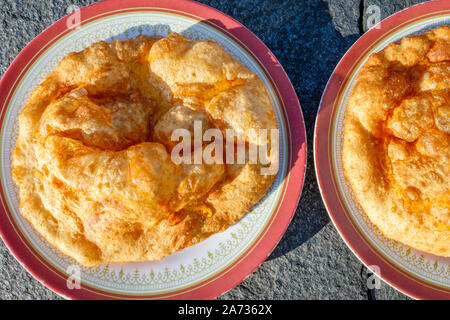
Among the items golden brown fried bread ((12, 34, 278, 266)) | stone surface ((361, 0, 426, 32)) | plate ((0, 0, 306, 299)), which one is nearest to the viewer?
golden brown fried bread ((12, 34, 278, 266))

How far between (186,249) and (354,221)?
1431 mm

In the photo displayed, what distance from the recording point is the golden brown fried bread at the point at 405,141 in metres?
2.52

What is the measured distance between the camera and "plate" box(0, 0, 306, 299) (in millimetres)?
2770

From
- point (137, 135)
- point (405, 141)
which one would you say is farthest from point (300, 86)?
point (137, 135)

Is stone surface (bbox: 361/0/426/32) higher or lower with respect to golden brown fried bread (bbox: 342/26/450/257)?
higher

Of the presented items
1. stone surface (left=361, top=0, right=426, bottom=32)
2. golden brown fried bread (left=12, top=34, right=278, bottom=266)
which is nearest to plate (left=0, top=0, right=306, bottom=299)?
golden brown fried bread (left=12, top=34, right=278, bottom=266)

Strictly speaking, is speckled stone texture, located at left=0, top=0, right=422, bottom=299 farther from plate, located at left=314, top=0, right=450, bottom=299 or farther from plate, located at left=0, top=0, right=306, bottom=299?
plate, located at left=0, top=0, right=306, bottom=299

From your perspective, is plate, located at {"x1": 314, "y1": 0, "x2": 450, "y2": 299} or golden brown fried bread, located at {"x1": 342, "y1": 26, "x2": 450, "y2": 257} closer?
golden brown fried bread, located at {"x1": 342, "y1": 26, "x2": 450, "y2": 257}

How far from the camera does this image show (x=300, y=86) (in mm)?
3305

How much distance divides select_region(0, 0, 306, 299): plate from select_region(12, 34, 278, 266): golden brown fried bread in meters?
0.21

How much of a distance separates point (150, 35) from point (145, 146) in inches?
50.7

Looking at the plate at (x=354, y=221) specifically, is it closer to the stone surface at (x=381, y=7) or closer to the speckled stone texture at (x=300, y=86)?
the speckled stone texture at (x=300, y=86)

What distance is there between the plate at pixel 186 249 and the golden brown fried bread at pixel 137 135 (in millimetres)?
209

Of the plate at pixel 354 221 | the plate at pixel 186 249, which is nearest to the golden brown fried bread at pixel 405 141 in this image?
the plate at pixel 354 221
